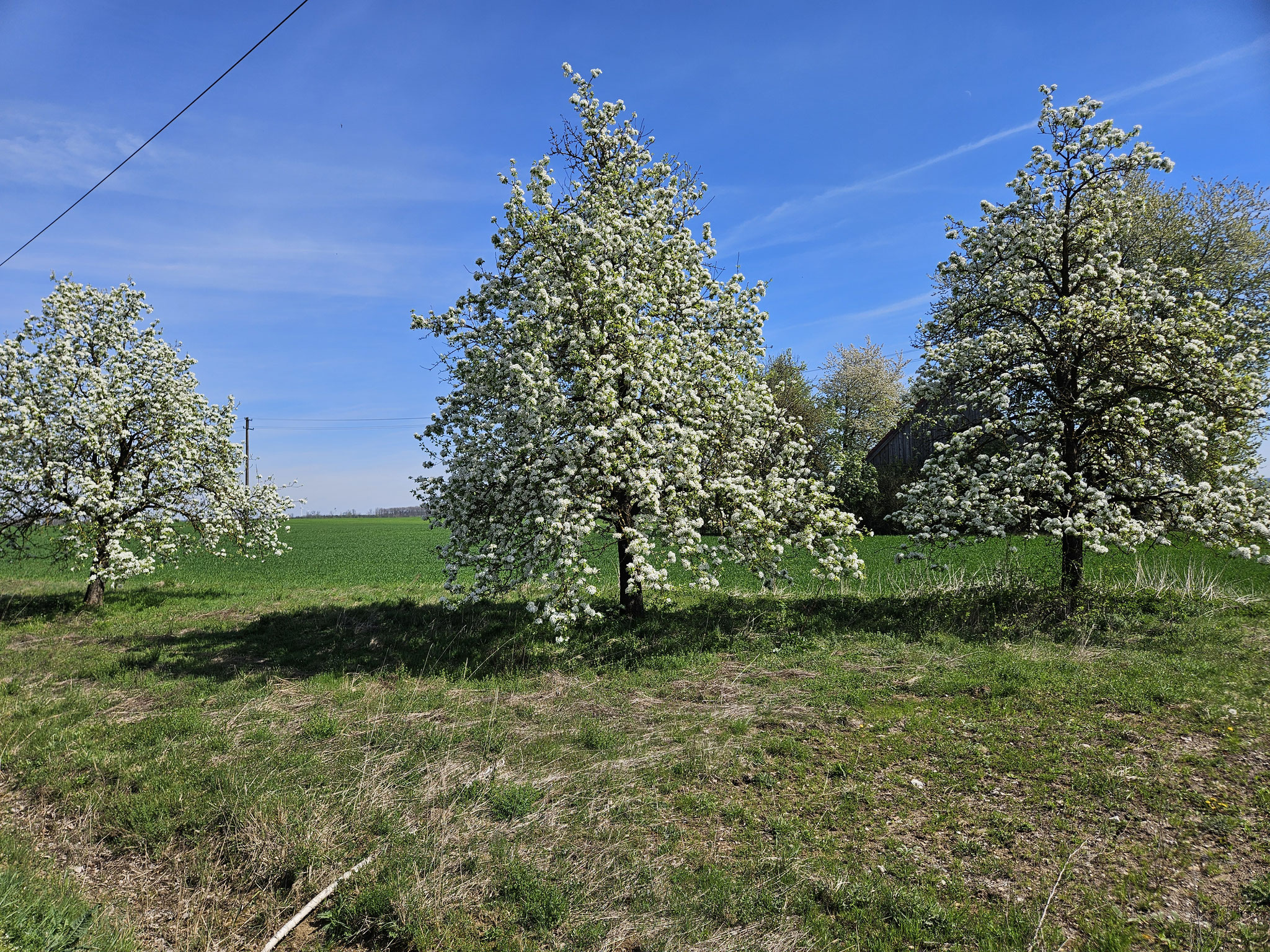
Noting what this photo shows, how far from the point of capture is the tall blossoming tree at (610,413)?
11125mm

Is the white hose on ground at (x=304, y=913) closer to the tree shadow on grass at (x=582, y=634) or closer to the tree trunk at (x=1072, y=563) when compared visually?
the tree shadow on grass at (x=582, y=634)

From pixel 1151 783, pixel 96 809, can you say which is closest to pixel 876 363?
pixel 1151 783

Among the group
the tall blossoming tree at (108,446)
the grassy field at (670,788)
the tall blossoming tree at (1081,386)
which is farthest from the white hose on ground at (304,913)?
the tall blossoming tree at (108,446)

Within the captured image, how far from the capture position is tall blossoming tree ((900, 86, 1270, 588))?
512 inches

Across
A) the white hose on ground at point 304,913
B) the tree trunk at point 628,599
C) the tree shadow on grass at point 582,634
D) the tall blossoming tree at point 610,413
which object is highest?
→ the tall blossoming tree at point 610,413

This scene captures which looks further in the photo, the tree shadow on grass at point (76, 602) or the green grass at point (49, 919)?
the tree shadow on grass at point (76, 602)

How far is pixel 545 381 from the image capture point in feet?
35.8

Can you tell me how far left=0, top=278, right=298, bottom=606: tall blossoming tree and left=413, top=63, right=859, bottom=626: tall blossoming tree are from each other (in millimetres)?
9731

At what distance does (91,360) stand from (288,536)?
146 ft

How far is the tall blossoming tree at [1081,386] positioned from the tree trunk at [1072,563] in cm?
3

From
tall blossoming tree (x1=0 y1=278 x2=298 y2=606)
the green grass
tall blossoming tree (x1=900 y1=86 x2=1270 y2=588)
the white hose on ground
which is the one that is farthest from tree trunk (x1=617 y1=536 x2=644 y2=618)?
tall blossoming tree (x1=0 y1=278 x2=298 y2=606)

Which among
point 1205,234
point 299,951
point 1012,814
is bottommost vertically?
point 299,951

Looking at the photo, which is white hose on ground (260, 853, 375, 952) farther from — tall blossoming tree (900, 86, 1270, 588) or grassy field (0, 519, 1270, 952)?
tall blossoming tree (900, 86, 1270, 588)

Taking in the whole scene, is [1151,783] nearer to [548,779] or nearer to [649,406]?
[548,779]
